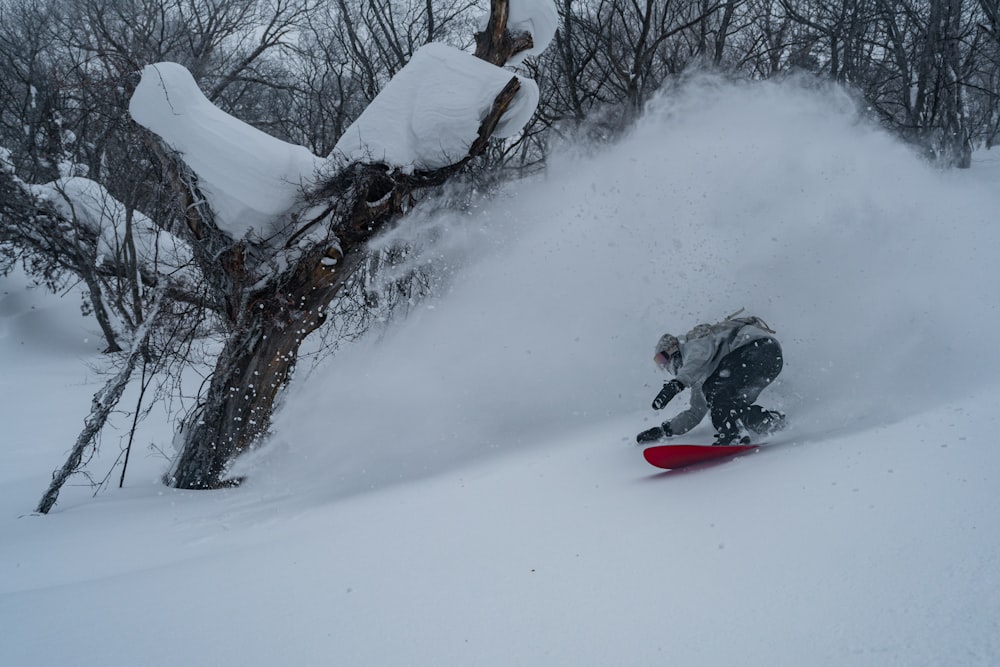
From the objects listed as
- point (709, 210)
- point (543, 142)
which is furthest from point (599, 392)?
point (543, 142)

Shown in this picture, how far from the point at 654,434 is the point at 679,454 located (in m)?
0.75

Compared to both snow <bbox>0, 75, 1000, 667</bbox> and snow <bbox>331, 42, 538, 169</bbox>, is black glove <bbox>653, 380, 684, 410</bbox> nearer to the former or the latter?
snow <bbox>0, 75, 1000, 667</bbox>

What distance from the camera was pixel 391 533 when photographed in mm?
3602

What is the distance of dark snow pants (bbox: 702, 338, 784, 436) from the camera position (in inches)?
184

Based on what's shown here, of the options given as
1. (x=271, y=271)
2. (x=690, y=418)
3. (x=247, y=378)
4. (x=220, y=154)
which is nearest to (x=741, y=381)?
(x=690, y=418)

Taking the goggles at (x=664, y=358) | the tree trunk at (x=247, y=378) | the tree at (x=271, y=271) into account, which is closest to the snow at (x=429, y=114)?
the tree at (x=271, y=271)

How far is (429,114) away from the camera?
575 cm

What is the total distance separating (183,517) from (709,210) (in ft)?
18.9

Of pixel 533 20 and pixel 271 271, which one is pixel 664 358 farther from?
pixel 533 20

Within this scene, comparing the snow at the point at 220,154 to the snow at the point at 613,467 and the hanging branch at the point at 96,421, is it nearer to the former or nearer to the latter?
the hanging branch at the point at 96,421

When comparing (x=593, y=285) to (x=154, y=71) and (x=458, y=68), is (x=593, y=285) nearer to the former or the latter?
(x=458, y=68)

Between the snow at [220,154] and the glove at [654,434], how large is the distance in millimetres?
3697

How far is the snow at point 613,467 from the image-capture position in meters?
2.33

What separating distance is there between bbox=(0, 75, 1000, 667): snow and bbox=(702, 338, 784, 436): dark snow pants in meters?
0.37
